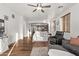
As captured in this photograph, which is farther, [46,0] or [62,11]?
[62,11]

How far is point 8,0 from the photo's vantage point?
141 cm

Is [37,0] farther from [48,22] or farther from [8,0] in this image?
[48,22]

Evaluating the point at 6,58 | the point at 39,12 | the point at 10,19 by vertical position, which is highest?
the point at 39,12

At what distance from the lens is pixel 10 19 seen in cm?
239

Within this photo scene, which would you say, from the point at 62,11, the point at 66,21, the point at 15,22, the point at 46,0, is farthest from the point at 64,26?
the point at 46,0

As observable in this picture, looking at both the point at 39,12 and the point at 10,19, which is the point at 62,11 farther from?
the point at 10,19

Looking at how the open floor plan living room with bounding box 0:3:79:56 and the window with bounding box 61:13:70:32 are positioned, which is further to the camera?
the window with bounding box 61:13:70:32

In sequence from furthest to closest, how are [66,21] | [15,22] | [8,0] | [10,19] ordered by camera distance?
[66,21]
[15,22]
[10,19]
[8,0]

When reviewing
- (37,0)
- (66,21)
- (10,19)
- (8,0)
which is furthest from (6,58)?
(66,21)

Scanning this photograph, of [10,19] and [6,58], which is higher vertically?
[10,19]

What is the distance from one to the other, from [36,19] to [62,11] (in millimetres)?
663

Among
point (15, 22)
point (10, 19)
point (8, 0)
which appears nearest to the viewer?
point (8, 0)

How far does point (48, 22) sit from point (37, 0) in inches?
56.6

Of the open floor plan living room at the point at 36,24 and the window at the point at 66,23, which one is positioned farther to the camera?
the window at the point at 66,23
